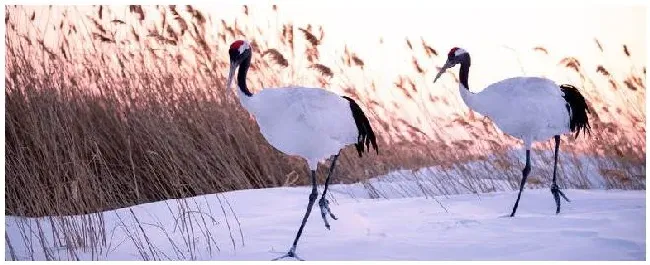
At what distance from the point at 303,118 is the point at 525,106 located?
1096 millimetres

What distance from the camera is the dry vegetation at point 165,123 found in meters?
5.34

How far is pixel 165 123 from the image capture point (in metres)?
5.93

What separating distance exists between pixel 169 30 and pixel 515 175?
197cm

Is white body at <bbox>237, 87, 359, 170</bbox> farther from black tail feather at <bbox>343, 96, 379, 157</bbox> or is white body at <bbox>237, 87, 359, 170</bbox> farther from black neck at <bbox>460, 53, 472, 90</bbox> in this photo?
black neck at <bbox>460, 53, 472, 90</bbox>

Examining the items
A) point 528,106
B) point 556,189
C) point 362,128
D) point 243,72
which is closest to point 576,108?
point 528,106

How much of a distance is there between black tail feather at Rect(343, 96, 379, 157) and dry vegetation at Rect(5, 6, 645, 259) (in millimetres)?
60

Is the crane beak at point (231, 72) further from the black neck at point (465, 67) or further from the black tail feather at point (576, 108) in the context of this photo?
the black tail feather at point (576, 108)

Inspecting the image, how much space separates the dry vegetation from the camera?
5.34 metres

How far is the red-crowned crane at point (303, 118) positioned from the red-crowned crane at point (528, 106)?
21.1 inches

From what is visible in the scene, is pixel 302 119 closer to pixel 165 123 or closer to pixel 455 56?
pixel 455 56

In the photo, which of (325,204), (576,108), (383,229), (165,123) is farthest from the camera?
(165,123)

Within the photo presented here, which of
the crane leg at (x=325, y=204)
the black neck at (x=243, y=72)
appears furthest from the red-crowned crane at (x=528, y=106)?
the black neck at (x=243, y=72)

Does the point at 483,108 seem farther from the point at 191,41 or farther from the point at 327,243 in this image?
the point at 191,41

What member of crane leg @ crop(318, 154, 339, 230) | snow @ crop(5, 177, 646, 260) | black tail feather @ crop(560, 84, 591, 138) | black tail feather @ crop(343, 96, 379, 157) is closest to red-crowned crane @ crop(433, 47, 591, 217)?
black tail feather @ crop(560, 84, 591, 138)
